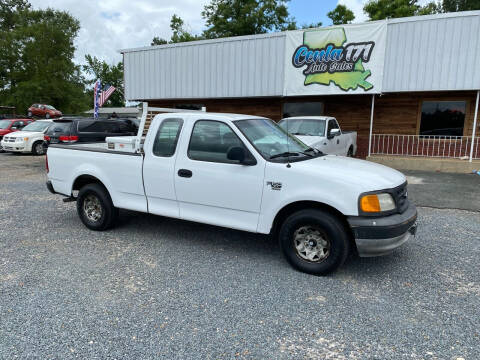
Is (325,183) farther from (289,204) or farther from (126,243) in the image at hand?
(126,243)

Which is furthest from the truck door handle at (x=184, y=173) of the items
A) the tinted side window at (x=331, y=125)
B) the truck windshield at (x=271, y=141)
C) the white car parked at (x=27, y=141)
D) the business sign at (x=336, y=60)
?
the white car parked at (x=27, y=141)

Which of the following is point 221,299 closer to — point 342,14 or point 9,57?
point 342,14

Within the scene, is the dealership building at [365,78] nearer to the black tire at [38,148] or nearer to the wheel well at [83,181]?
the black tire at [38,148]

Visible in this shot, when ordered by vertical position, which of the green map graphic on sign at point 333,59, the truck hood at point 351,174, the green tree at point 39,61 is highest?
the green tree at point 39,61

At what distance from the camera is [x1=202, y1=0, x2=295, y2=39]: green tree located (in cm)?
3312

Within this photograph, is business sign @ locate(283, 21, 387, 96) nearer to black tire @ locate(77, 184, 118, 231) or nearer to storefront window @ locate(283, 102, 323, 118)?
storefront window @ locate(283, 102, 323, 118)

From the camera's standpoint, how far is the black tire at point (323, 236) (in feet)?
12.0

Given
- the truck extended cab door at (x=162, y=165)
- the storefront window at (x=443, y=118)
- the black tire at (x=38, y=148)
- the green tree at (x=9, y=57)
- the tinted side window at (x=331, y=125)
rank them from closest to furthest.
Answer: the truck extended cab door at (x=162, y=165) < the tinted side window at (x=331, y=125) < the storefront window at (x=443, y=118) < the black tire at (x=38, y=148) < the green tree at (x=9, y=57)

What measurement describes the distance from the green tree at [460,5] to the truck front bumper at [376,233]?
128 ft

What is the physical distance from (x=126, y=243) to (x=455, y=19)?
38.4 feet

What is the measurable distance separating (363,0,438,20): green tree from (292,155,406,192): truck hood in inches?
1304

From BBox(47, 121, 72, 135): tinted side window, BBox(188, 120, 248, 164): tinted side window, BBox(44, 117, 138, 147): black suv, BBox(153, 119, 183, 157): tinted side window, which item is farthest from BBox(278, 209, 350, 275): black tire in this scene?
BBox(47, 121, 72, 135): tinted side window

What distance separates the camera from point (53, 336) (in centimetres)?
282

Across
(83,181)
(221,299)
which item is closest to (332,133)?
(83,181)
